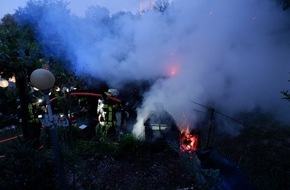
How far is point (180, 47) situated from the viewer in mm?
10961

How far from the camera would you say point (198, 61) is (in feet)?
37.0

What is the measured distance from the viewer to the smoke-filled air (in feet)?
33.9

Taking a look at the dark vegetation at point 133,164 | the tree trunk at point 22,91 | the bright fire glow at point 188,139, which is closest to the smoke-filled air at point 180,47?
the bright fire glow at point 188,139

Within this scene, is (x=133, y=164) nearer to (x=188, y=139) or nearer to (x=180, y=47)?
(x=188, y=139)

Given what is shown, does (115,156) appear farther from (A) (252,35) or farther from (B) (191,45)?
(A) (252,35)

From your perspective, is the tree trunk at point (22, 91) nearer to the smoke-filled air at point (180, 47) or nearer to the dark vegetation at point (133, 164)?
the dark vegetation at point (133, 164)

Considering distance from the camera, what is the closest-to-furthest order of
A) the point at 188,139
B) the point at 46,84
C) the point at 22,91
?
the point at 46,84
the point at 22,91
the point at 188,139

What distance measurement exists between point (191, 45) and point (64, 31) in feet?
18.6

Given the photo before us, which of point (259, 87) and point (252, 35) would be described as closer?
point (252, 35)

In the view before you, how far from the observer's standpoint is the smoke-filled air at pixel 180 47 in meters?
10.3

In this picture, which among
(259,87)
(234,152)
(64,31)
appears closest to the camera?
(234,152)

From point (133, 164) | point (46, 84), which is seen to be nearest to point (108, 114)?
point (133, 164)

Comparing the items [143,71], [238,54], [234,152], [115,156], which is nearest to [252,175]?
[234,152]

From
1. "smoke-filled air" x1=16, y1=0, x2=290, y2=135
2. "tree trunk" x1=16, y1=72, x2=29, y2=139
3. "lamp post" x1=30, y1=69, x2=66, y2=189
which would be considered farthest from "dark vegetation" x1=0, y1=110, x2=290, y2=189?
"smoke-filled air" x1=16, y1=0, x2=290, y2=135
